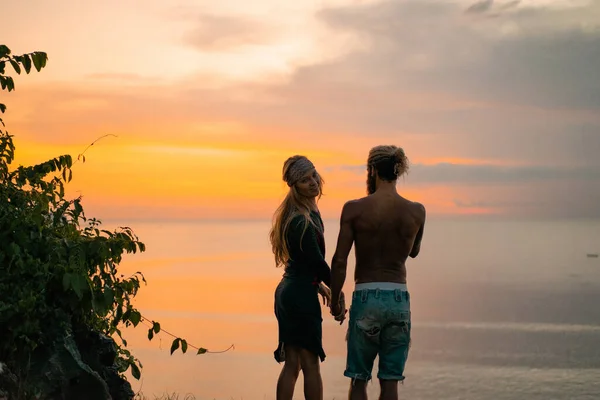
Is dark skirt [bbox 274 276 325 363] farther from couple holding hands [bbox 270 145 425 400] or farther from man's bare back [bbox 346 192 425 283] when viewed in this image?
man's bare back [bbox 346 192 425 283]

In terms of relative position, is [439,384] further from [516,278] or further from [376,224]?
[516,278]

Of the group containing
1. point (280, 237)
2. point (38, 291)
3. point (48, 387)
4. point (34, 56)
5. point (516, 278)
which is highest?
point (516, 278)

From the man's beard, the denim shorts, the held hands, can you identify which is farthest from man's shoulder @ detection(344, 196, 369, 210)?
the held hands

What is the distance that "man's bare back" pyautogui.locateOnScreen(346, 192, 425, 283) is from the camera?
7.27m

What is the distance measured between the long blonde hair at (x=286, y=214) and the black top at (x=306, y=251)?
37 millimetres

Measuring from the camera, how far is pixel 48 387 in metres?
7.85

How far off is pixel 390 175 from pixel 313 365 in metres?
2.01

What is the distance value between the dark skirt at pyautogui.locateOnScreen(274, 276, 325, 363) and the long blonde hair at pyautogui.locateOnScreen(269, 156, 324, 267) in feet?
0.94

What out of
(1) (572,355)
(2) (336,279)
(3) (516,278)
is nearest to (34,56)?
(2) (336,279)

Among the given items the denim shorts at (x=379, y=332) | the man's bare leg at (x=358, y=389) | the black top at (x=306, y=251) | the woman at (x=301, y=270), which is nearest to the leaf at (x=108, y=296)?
the woman at (x=301, y=270)

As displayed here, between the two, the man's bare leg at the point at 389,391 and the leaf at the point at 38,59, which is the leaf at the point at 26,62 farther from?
the man's bare leg at the point at 389,391

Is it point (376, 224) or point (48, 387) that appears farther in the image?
point (48, 387)

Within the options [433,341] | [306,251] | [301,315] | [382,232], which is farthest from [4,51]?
[433,341]

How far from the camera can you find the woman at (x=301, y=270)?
799 centimetres
